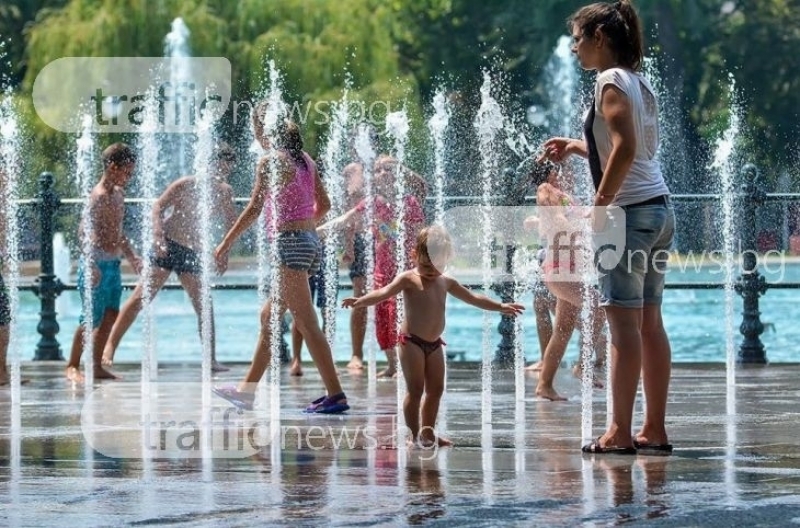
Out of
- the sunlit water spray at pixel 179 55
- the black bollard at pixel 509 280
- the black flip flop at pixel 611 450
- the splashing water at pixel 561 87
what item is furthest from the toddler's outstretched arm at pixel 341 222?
the splashing water at pixel 561 87

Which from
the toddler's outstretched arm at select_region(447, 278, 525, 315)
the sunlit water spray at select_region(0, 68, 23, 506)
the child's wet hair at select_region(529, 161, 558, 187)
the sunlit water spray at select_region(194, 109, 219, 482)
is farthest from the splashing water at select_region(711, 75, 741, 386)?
the sunlit water spray at select_region(0, 68, 23, 506)

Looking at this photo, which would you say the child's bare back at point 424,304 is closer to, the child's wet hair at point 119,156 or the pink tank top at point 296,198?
the pink tank top at point 296,198

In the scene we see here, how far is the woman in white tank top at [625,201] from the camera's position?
24.6ft

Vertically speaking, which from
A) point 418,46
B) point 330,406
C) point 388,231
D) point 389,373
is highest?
point 418,46

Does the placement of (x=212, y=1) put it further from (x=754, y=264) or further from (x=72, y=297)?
(x=754, y=264)

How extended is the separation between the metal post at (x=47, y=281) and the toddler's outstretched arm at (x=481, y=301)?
6508mm

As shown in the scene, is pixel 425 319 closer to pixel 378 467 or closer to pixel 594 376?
pixel 378 467

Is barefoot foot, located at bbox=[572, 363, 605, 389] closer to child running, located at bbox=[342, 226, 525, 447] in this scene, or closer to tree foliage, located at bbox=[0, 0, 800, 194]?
child running, located at bbox=[342, 226, 525, 447]

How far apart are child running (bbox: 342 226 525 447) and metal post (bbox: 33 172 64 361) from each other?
20.8 feet

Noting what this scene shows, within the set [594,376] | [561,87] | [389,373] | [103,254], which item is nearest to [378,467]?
[594,376]

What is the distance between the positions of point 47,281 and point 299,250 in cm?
548

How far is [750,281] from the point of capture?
45.0 ft

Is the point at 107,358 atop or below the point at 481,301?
below

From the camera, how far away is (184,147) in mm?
36469
